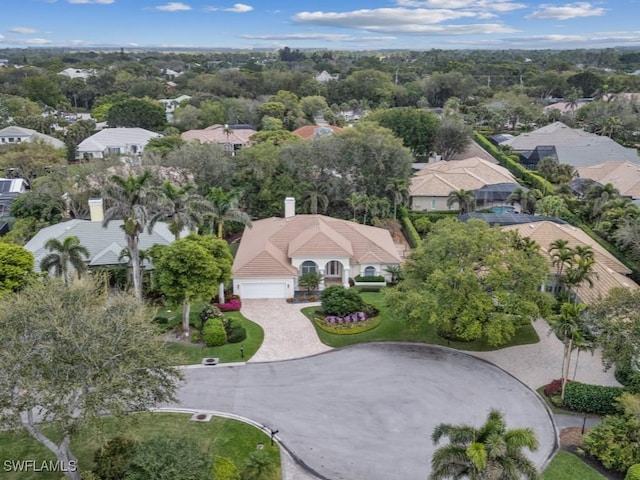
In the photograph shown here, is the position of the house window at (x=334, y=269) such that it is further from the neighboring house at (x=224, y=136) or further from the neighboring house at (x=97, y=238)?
the neighboring house at (x=224, y=136)

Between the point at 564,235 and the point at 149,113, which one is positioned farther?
the point at 149,113

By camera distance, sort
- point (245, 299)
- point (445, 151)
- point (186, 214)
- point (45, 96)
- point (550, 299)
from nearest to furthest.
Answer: point (550, 299), point (186, 214), point (245, 299), point (445, 151), point (45, 96)

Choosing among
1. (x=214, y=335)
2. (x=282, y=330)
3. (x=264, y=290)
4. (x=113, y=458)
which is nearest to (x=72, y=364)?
(x=113, y=458)

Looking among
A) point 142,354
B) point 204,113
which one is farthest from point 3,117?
point 142,354

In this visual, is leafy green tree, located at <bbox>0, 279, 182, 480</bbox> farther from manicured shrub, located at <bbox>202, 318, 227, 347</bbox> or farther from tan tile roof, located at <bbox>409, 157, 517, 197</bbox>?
tan tile roof, located at <bbox>409, 157, 517, 197</bbox>

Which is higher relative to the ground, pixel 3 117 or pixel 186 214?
pixel 3 117

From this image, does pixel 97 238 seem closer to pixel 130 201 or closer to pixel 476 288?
pixel 130 201

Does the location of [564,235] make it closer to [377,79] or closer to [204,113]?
[204,113]
